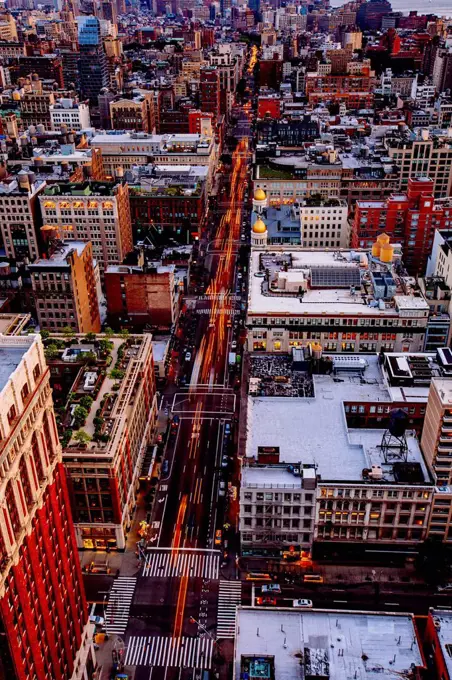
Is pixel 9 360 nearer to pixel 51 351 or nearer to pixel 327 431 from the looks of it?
pixel 51 351

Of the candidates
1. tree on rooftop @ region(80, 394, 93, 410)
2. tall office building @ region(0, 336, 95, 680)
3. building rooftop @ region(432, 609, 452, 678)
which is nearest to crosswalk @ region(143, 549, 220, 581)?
tree on rooftop @ region(80, 394, 93, 410)

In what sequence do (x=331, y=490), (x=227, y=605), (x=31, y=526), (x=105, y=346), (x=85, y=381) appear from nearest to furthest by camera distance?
(x=31, y=526) < (x=227, y=605) < (x=331, y=490) < (x=85, y=381) < (x=105, y=346)

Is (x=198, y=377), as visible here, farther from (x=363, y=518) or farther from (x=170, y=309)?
(x=363, y=518)

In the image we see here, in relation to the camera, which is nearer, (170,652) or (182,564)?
(170,652)

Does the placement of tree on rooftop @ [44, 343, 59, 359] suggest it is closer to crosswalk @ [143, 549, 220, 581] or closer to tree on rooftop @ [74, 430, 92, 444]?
tree on rooftop @ [74, 430, 92, 444]

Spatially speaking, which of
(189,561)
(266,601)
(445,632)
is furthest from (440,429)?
(189,561)

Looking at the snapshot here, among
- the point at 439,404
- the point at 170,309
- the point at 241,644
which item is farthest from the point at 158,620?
the point at 170,309
